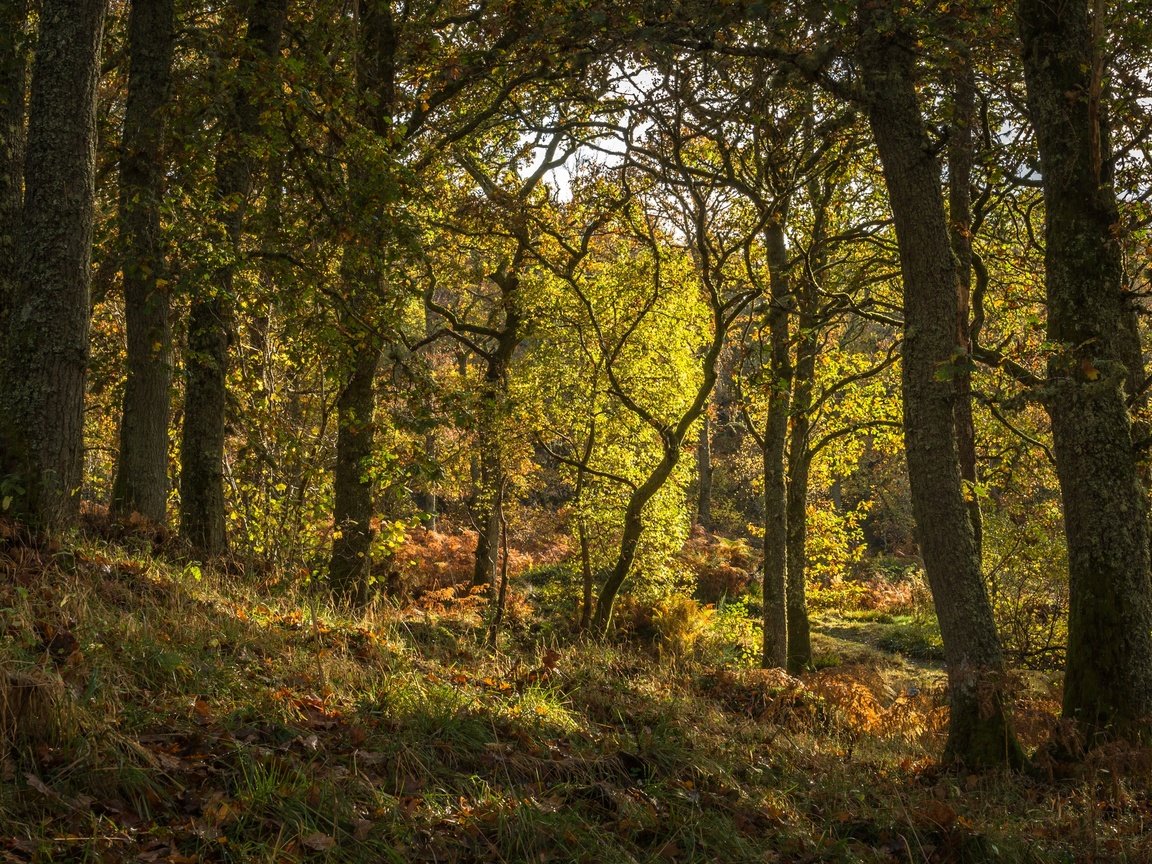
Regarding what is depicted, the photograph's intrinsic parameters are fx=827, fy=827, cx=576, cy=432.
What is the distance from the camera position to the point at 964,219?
347 inches

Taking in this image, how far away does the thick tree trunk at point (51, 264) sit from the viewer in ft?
16.9

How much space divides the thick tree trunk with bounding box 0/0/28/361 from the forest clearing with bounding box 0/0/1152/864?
1.6 inches

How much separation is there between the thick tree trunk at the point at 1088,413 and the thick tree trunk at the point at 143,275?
6.79 metres

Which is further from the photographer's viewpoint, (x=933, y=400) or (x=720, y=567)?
(x=720, y=567)

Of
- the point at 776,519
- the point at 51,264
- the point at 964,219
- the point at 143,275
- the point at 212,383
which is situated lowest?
the point at 776,519

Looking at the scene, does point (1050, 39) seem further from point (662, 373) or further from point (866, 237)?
point (662, 373)

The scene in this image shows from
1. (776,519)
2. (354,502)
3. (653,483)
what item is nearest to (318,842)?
(354,502)

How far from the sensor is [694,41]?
5445 mm

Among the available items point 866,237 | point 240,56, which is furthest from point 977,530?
point 240,56

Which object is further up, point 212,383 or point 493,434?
point 212,383

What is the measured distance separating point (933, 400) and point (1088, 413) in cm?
112

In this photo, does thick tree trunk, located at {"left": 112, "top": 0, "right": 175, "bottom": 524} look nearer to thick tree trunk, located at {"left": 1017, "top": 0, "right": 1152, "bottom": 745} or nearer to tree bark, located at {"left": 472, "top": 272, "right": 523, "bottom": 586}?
tree bark, located at {"left": 472, "top": 272, "right": 523, "bottom": 586}

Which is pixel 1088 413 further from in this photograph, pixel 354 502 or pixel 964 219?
pixel 354 502

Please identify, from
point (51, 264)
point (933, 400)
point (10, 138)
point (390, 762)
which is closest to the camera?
point (390, 762)
